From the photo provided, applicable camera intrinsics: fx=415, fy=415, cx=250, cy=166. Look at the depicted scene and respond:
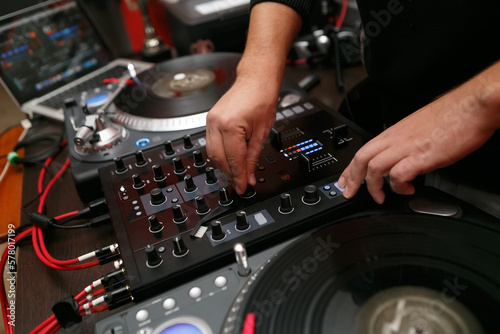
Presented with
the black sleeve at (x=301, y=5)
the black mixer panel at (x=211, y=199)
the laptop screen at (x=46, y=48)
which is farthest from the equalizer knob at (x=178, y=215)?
the laptop screen at (x=46, y=48)

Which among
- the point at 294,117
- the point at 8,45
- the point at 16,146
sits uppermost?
the point at 8,45

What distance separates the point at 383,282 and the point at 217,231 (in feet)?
0.85

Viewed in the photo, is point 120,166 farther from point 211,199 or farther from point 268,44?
point 268,44

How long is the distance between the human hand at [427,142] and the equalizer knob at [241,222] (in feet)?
0.60

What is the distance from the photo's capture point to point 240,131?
2.51 feet

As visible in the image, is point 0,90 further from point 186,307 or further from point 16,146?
point 186,307

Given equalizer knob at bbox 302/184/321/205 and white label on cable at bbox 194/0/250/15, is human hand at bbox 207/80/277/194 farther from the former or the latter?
white label on cable at bbox 194/0/250/15

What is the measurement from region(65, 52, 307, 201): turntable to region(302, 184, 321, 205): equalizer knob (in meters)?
0.41

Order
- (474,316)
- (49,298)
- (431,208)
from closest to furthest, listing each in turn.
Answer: (474,316) → (431,208) → (49,298)

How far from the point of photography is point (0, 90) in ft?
5.26

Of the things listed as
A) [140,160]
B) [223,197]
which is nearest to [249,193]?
[223,197]

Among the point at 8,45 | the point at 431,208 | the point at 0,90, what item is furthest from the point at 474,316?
the point at 0,90

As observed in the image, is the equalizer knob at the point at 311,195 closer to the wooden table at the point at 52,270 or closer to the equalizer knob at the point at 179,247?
the equalizer knob at the point at 179,247

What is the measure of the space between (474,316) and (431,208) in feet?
0.65
